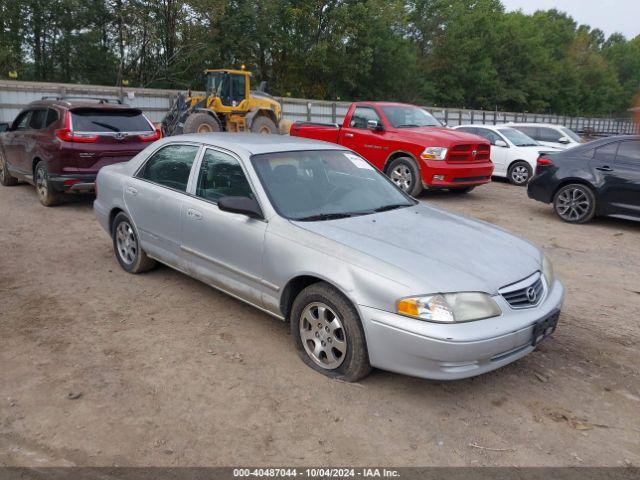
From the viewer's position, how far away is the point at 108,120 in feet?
29.0

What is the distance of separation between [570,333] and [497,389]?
132 cm

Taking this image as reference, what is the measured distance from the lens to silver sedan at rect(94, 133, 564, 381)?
330 centimetres

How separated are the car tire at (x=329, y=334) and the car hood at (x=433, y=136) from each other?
22.8 feet

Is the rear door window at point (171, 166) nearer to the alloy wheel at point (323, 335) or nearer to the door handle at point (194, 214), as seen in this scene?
the door handle at point (194, 214)

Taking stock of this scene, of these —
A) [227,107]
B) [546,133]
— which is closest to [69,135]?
[227,107]

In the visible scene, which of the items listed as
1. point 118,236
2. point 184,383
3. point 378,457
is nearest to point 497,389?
point 378,457

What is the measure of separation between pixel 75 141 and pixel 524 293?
7.15m

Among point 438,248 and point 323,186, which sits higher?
point 323,186

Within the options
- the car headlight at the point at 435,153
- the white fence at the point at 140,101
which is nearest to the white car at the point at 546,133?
the white fence at the point at 140,101

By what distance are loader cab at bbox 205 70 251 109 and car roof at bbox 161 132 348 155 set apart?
12.7 metres

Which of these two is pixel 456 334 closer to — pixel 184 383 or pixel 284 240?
pixel 284 240

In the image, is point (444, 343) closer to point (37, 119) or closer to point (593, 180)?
point (593, 180)

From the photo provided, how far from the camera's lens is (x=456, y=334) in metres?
3.20

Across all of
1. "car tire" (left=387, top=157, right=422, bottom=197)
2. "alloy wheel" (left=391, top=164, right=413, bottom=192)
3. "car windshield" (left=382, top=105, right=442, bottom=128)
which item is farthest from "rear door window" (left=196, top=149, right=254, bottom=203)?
"car windshield" (left=382, top=105, right=442, bottom=128)
